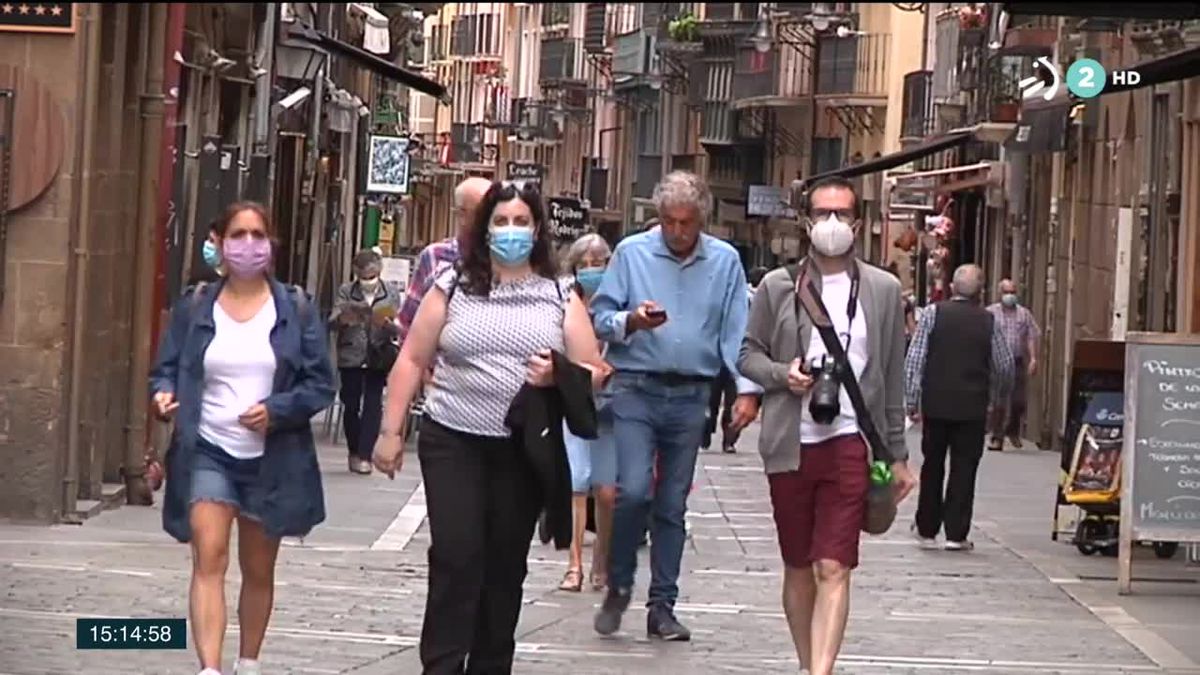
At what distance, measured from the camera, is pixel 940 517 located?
19.7 m

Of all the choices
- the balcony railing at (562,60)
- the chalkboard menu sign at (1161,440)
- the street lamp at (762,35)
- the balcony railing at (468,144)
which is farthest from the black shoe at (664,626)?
the balcony railing at (468,144)

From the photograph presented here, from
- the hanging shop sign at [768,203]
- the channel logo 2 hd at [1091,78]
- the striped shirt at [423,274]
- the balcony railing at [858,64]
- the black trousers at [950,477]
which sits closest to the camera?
the striped shirt at [423,274]

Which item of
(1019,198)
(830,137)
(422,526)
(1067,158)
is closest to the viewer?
(422,526)

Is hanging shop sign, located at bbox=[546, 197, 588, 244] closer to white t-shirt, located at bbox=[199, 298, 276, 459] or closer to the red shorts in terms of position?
the red shorts

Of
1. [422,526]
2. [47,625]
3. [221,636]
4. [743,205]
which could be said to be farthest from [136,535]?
[743,205]

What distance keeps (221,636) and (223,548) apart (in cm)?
30

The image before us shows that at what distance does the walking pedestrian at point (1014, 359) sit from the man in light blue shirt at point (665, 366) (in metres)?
20.0

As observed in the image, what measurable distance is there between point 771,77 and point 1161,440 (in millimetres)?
53443

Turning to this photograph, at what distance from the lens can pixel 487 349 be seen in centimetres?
1057

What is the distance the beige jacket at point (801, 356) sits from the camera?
36.1 ft

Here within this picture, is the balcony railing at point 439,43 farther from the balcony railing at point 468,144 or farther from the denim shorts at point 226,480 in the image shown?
the denim shorts at point 226,480

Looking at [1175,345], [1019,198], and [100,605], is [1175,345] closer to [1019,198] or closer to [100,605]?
[100,605]

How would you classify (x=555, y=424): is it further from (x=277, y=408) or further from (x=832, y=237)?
(x=832, y=237)

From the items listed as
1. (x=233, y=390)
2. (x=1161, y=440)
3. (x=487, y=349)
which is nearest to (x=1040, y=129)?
(x=1161, y=440)
